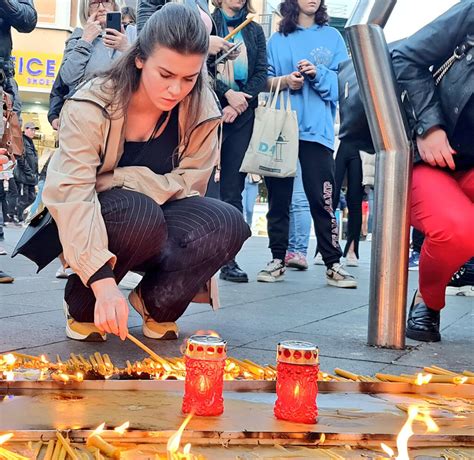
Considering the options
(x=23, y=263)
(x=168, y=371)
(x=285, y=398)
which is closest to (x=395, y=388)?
(x=285, y=398)

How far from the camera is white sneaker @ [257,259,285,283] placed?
4.76 m

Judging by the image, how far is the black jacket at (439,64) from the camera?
265 cm

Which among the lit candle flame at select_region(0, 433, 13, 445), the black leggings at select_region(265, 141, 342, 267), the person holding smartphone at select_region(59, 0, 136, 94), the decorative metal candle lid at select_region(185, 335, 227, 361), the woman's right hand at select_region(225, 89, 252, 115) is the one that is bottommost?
the black leggings at select_region(265, 141, 342, 267)

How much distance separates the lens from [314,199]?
454 centimetres

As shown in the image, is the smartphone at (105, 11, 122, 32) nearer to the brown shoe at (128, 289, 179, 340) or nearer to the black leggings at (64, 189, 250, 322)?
the black leggings at (64, 189, 250, 322)

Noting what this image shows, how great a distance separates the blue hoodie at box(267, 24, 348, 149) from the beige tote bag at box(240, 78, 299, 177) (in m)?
0.11

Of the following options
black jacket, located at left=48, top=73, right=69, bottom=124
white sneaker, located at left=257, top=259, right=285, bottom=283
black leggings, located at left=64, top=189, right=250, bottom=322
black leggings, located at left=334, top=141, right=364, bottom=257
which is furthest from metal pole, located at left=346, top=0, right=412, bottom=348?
black leggings, located at left=334, top=141, right=364, bottom=257

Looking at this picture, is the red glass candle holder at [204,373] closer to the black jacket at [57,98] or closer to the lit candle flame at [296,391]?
the lit candle flame at [296,391]

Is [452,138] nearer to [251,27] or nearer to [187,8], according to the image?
[187,8]

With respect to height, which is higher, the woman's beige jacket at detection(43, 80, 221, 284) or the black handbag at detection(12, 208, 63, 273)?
the woman's beige jacket at detection(43, 80, 221, 284)

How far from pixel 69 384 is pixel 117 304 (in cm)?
23

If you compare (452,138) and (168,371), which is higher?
(452,138)

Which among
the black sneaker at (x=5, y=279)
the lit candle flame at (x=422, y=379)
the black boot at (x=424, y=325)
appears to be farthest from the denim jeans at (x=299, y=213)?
the lit candle flame at (x=422, y=379)

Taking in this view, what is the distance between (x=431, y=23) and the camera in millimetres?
2723
